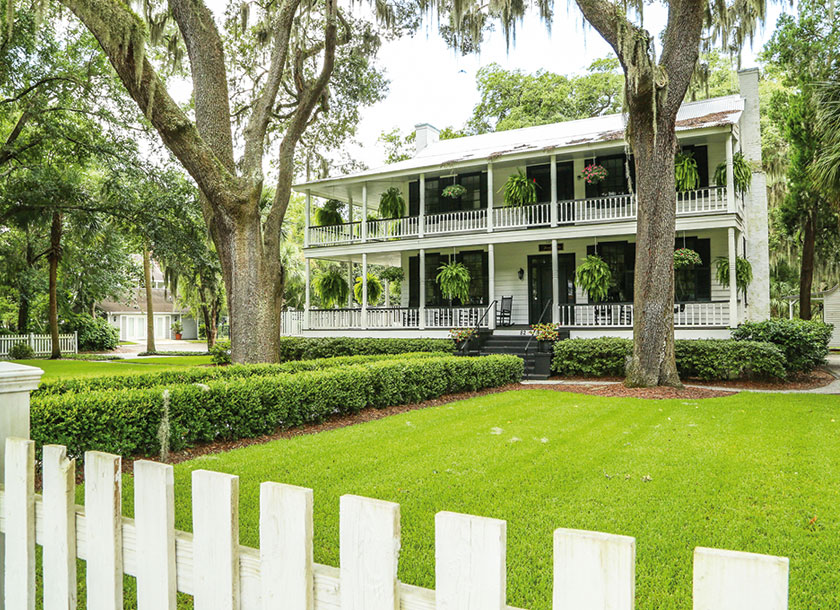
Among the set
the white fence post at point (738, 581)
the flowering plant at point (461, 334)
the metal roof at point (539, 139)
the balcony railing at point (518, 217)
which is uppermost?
the metal roof at point (539, 139)

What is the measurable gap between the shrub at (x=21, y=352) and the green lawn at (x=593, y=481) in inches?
910

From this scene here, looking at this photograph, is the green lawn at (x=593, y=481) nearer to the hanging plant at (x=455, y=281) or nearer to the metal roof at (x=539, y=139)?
the hanging plant at (x=455, y=281)

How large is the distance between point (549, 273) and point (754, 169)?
22.2 feet

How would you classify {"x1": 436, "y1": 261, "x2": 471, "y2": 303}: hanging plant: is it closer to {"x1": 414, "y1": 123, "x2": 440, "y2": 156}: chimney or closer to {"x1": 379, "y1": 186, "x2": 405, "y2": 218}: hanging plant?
{"x1": 379, "y1": 186, "x2": 405, "y2": 218}: hanging plant

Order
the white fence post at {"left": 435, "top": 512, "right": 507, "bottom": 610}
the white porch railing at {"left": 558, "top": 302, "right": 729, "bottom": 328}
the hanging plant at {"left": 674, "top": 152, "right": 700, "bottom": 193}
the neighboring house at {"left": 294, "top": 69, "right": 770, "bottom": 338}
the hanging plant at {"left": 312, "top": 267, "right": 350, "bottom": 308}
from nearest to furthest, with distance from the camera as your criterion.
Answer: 1. the white fence post at {"left": 435, "top": 512, "right": 507, "bottom": 610}
2. the white porch railing at {"left": 558, "top": 302, "right": 729, "bottom": 328}
3. the hanging plant at {"left": 674, "top": 152, "right": 700, "bottom": 193}
4. the neighboring house at {"left": 294, "top": 69, "right": 770, "bottom": 338}
5. the hanging plant at {"left": 312, "top": 267, "right": 350, "bottom": 308}

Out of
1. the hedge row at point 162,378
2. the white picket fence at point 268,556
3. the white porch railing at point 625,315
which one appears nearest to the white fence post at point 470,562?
the white picket fence at point 268,556

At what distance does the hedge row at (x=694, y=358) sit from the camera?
Answer: 486 inches

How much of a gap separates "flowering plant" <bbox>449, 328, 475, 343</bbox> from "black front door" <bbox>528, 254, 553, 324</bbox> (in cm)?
354

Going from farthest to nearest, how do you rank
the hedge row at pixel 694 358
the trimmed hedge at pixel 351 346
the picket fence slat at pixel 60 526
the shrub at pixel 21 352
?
the shrub at pixel 21 352 → the trimmed hedge at pixel 351 346 → the hedge row at pixel 694 358 → the picket fence slat at pixel 60 526

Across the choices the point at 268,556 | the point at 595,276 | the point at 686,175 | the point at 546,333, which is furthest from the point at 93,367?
the point at 268,556

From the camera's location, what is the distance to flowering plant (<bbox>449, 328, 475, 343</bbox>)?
15680 mm

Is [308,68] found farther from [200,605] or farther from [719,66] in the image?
[719,66]

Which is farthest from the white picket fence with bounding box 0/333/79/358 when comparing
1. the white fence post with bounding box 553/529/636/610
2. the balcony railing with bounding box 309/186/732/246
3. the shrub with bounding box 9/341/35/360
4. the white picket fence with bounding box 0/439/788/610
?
the white fence post with bounding box 553/529/636/610

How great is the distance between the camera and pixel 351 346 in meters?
17.9
